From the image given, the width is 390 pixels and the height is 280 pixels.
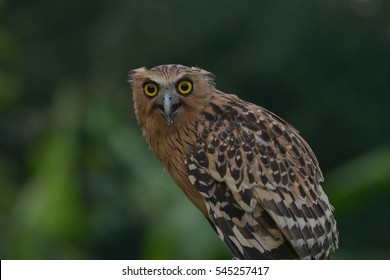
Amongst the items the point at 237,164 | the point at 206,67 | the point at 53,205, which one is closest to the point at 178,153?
the point at 237,164

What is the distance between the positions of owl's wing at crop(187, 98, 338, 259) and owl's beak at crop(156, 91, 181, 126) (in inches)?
13.9

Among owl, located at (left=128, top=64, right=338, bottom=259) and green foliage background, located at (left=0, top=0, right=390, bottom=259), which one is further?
green foliage background, located at (left=0, top=0, right=390, bottom=259)

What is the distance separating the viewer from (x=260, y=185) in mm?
5164

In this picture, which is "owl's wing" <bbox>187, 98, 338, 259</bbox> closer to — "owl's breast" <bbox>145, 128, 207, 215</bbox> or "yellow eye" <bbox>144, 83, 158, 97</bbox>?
"owl's breast" <bbox>145, 128, 207, 215</bbox>

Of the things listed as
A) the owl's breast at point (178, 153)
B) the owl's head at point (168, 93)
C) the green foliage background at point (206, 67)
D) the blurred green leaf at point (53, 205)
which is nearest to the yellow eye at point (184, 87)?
the owl's head at point (168, 93)

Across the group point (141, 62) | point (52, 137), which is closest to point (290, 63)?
point (141, 62)

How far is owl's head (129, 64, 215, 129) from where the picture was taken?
15.6 ft

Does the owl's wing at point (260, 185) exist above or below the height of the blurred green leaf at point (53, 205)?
above

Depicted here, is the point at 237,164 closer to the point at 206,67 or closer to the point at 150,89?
the point at 150,89

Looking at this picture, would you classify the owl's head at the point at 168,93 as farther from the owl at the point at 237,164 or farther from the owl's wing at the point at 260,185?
the owl's wing at the point at 260,185

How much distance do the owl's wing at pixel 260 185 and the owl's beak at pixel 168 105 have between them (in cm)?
35

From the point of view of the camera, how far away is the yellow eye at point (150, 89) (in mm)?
4816

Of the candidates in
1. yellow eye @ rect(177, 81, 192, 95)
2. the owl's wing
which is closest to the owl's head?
yellow eye @ rect(177, 81, 192, 95)
